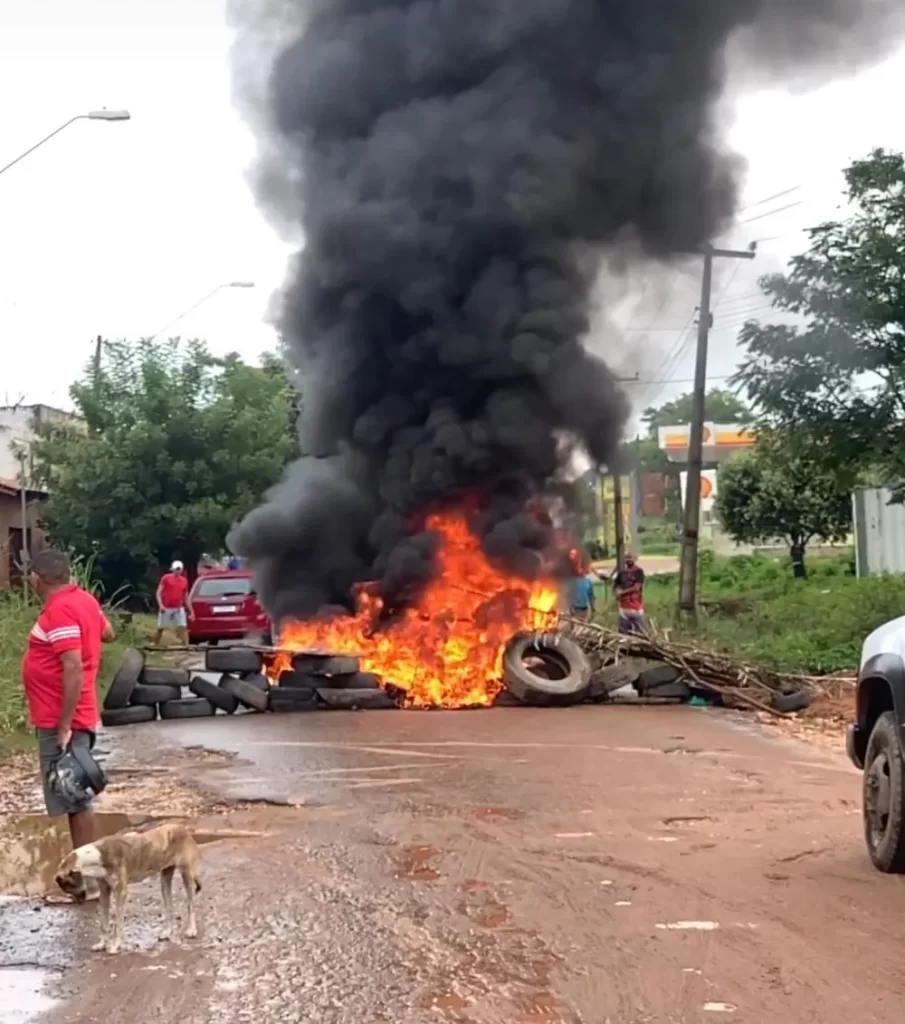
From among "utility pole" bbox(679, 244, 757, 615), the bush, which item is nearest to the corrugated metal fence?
the bush

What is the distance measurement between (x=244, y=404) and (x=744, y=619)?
12.7m

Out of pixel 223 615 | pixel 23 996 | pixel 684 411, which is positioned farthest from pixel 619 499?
pixel 684 411

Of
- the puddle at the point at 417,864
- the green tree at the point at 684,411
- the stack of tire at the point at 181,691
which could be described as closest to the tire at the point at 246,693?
the stack of tire at the point at 181,691

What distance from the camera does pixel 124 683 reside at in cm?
1485

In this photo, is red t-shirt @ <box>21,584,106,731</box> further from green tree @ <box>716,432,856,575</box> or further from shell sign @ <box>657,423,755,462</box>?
shell sign @ <box>657,423,755,462</box>

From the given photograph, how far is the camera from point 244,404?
32406mm

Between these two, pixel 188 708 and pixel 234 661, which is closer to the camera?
pixel 188 708

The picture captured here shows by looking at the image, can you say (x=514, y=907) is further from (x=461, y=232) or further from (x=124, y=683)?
(x=461, y=232)

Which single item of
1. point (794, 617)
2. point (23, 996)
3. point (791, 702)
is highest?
point (794, 617)

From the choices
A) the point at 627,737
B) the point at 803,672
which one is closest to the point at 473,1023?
the point at 627,737

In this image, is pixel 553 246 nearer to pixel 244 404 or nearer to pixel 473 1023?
pixel 244 404

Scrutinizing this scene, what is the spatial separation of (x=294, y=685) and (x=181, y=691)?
49.2 inches

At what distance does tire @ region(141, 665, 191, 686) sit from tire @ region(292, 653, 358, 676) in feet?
4.22

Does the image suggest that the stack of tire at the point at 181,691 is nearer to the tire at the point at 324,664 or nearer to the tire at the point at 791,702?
the tire at the point at 324,664
